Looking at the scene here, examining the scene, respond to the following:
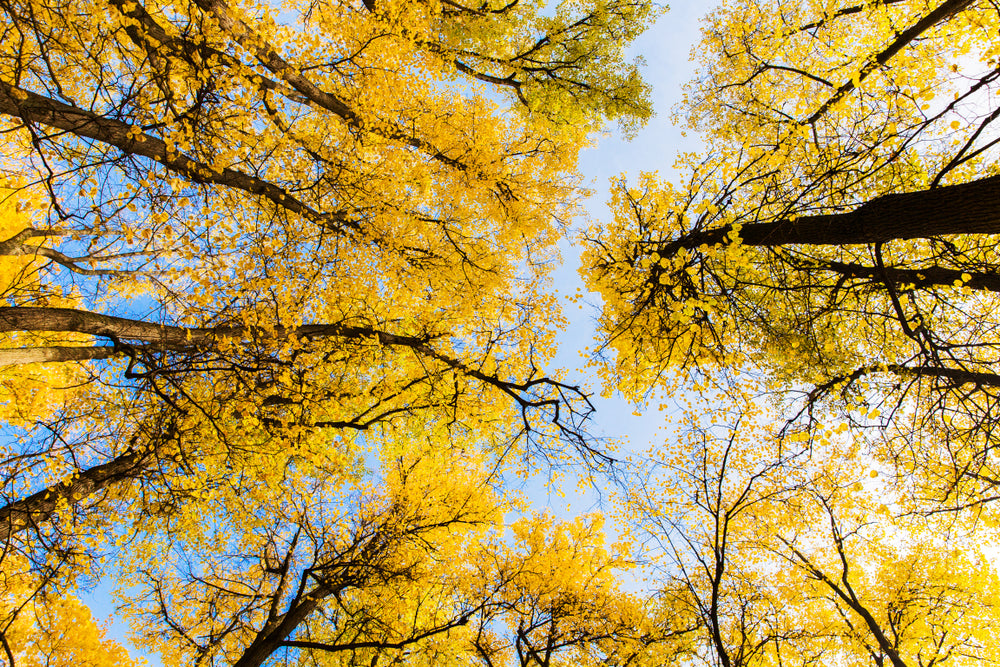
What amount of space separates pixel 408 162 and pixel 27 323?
20.4 ft

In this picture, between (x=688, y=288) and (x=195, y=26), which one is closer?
(x=688, y=288)

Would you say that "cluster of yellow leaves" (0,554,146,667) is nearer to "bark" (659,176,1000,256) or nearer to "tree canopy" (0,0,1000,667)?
"tree canopy" (0,0,1000,667)

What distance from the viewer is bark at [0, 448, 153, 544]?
4.81m

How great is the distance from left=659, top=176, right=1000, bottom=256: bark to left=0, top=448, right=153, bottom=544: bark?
816 cm

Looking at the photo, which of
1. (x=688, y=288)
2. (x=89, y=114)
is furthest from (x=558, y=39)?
(x=89, y=114)

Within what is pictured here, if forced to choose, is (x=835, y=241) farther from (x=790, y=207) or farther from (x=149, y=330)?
(x=149, y=330)

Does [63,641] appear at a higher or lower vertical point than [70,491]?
lower

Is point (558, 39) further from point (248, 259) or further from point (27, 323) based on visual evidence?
point (27, 323)

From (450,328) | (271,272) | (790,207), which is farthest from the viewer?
(450,328)

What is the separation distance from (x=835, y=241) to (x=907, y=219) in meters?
0.58

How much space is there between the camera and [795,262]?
5.77 meters

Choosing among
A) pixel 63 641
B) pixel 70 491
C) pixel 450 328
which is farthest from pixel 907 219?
pixel 63 641

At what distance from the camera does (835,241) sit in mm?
4434

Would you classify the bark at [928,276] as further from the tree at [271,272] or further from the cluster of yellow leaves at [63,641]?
the cluster of yellow leaves at [63,641]
